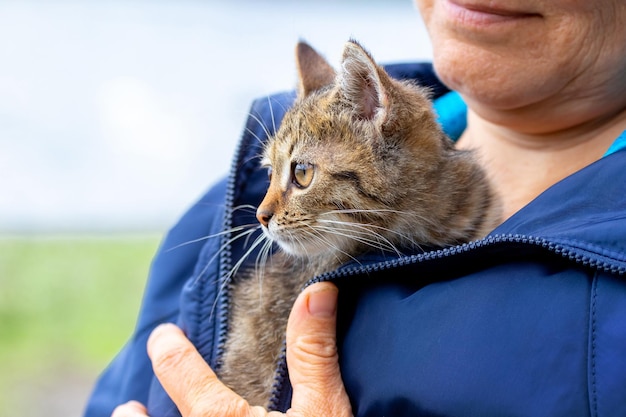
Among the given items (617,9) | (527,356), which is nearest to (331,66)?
(617,9)

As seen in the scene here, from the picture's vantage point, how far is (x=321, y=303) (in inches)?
50.0

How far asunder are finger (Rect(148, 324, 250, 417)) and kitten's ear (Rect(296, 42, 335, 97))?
64cm

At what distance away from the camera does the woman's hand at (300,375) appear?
3.99 feet

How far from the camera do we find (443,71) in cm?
151

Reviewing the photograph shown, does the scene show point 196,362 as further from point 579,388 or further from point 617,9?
point 617,9

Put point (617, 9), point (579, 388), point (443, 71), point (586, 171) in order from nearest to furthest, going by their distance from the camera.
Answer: point (579, 388) → point (586, 171) → point (617, 9) → point (443, 71)

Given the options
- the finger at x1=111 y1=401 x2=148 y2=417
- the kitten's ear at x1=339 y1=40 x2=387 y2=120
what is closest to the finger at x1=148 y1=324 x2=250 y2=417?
the finger at x1=111 y1=401 x2=148 y2=417

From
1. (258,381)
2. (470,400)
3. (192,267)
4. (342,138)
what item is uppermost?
(342,138)

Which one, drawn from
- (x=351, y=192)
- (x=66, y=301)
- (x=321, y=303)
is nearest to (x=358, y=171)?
(x=351, y=192)

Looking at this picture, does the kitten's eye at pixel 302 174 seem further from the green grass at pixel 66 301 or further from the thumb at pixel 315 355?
the green grass at pixel 66 301

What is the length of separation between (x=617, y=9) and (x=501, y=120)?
32 cm

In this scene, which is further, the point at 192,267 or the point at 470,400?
the point at 192,267

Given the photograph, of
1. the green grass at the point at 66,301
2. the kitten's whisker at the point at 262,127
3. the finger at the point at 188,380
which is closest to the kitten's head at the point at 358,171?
the kitten's whisker at the point at 262,127

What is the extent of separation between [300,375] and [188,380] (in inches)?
10.1
